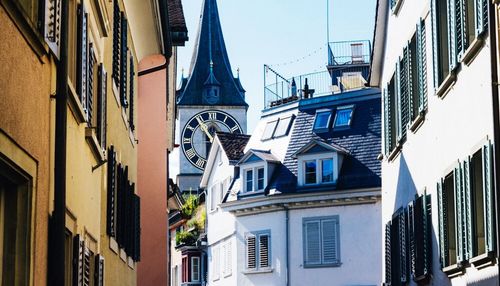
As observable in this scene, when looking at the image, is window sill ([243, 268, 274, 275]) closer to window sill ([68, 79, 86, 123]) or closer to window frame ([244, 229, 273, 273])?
window frame ([244, 229, 273, 273])

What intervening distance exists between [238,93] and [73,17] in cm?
11591

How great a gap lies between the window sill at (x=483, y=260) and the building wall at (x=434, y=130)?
0.30 metres

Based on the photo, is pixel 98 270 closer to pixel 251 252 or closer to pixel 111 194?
pixel 111 194

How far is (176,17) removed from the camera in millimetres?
28734

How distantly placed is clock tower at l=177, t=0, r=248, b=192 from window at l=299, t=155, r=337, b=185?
7209cm

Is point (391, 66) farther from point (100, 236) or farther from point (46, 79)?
point (46, 79)

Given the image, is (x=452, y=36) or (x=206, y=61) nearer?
(x=452, y=36)

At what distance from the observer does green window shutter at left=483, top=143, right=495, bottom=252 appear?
44.7ft

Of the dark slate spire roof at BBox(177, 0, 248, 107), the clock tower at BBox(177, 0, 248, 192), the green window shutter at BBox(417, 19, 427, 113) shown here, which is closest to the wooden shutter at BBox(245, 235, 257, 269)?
the green window shutter at BBox(417, 19, 427, 113)

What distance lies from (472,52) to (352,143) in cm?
3480

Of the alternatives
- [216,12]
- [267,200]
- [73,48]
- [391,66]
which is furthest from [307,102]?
[216,12]

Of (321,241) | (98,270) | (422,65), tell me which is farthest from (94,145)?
(321,241)

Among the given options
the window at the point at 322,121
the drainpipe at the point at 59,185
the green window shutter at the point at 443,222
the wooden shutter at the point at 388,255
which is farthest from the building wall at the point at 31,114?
the window at the point at 322,121

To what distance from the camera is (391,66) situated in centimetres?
2480
